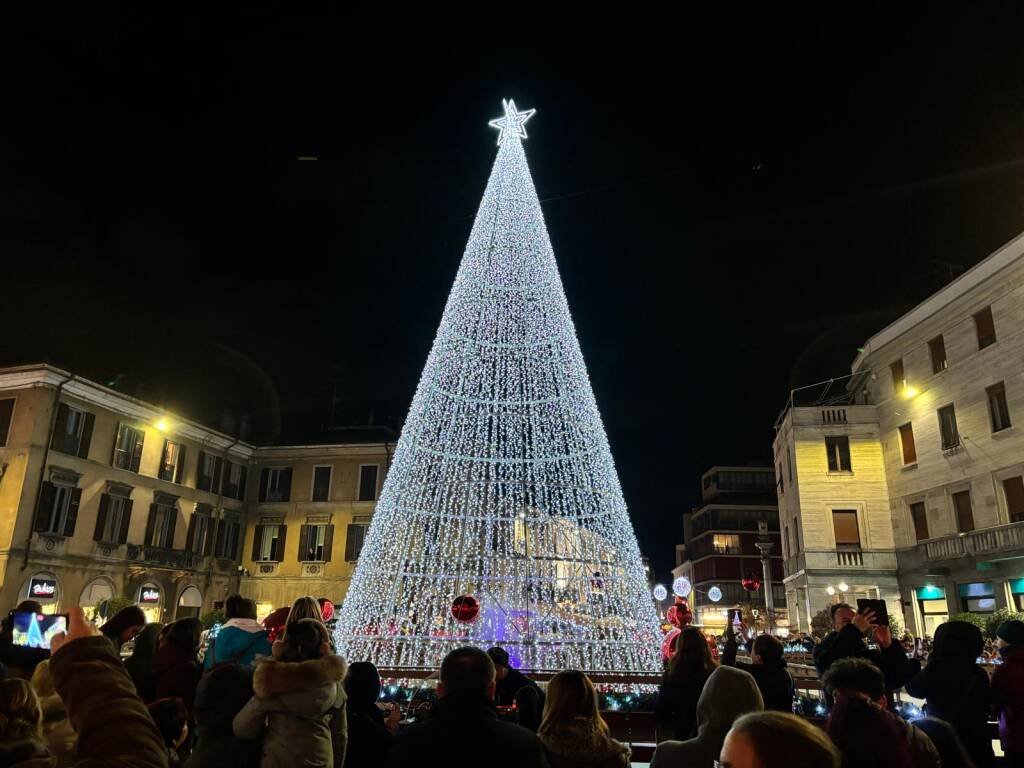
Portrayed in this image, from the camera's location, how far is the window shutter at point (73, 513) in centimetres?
2742

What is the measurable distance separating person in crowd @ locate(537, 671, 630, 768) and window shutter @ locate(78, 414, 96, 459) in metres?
30.4

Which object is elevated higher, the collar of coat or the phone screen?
the phone screen

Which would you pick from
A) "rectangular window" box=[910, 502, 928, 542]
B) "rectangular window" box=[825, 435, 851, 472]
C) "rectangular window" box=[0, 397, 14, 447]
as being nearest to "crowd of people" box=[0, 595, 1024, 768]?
"rectangular window" box=[910, 502, 928, 542]

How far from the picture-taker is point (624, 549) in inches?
504

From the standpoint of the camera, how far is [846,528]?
2934cm

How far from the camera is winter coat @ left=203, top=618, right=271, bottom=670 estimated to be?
189 inches

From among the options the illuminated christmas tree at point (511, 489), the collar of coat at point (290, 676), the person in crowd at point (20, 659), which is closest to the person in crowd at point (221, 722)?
the collar of coat at point (290, 676)

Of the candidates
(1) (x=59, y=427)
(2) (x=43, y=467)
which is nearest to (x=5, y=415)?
(1) (x=59, y=427)

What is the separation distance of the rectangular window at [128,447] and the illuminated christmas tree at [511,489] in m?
21.2

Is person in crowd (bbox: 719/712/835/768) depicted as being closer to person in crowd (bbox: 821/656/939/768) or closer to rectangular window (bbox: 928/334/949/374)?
person in crowd (bbox: 821/656/939/768)

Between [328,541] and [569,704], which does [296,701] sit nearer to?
[569,704]

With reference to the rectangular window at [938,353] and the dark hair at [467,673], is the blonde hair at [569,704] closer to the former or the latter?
the dark hair at [467,673]

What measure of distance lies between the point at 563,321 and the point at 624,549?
4418mm

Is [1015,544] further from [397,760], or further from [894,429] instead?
[397,760]
